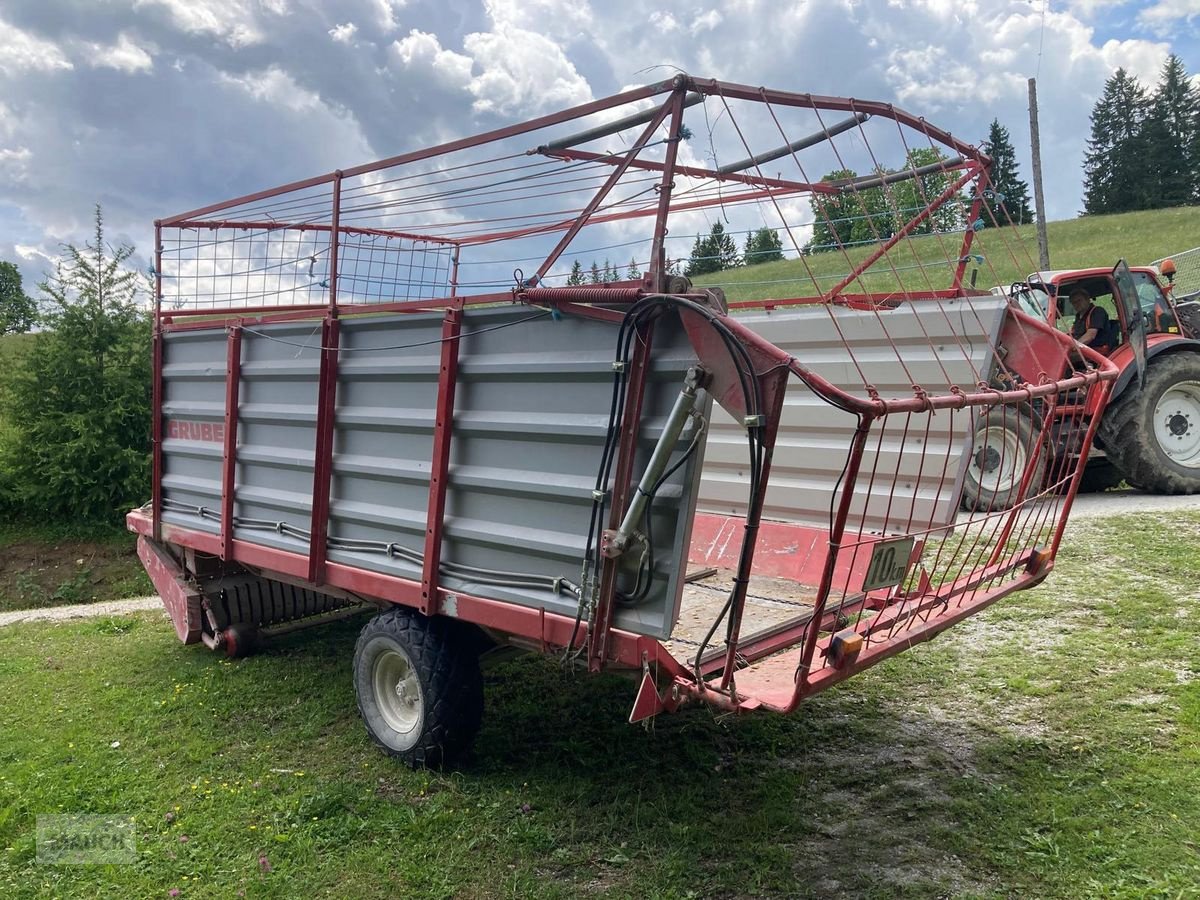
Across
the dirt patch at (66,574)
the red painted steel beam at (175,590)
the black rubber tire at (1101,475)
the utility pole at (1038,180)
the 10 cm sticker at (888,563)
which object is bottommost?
the dirt patch at (66,574)

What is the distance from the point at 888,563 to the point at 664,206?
1.44m

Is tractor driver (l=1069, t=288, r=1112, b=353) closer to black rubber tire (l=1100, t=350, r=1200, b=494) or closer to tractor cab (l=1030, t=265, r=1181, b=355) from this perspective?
tractor cab (l=1030, t=265, r=1181, b=355)

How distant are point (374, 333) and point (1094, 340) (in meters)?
7.70

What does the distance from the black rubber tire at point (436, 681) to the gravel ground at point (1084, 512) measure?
557 cm

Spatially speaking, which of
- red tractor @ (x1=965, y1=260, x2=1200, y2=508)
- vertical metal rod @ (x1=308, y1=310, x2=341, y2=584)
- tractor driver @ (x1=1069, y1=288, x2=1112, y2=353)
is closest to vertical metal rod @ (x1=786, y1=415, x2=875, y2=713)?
vertical metal rod @ (x1=308, y1=310, x2=341, y2=584)

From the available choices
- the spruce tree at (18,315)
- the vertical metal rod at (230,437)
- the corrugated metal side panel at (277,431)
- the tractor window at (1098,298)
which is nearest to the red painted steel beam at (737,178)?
the corrugated metal side panel at (277,431)

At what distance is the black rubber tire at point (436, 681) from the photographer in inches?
149

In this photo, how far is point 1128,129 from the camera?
184ft

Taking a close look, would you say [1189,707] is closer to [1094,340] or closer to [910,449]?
[910,449]

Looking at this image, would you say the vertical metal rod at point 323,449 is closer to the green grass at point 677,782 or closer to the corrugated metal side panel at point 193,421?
the green grass at point 677,782

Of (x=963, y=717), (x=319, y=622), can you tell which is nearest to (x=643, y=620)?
(x=963, y=717)

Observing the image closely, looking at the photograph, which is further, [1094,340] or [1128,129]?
[1128,129]

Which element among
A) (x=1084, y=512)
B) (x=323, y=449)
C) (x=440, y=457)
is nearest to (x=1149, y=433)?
(x=1084, y=512)

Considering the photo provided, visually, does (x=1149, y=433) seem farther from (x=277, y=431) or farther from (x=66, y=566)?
(x=66, y=566)
